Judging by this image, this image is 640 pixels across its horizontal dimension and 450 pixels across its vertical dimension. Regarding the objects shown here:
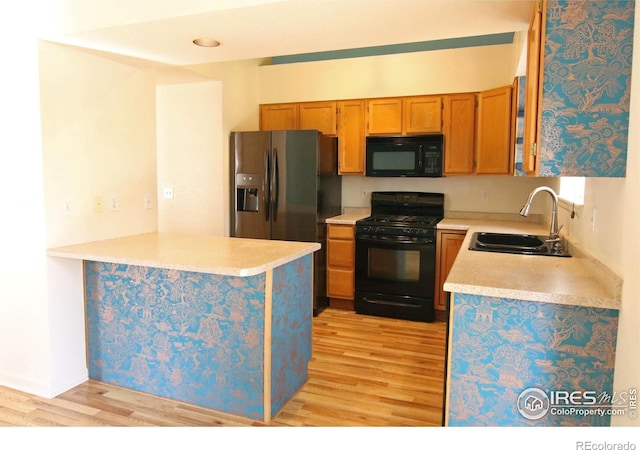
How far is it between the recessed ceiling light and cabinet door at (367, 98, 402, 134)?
2.14m

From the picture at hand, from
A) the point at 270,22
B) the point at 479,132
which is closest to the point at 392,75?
the point at 479,132

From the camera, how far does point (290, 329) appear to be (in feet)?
8.20

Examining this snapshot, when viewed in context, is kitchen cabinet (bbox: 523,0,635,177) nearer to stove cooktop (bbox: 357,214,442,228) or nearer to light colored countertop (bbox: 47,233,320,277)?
light colored countertop (bbox: 47,233,320,277)

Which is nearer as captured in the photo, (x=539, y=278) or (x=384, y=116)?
(x=539, y=278)

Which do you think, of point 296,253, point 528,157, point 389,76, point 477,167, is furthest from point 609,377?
point 389,76

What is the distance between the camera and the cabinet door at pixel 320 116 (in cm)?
449

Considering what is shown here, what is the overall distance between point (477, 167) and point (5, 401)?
390cm

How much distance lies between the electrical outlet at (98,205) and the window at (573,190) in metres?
2.91

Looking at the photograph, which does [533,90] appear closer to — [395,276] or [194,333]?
[194,333]

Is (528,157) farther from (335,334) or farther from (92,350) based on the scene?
(92,350)

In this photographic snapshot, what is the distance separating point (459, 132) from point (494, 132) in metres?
0.34

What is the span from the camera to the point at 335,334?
12.2 ft

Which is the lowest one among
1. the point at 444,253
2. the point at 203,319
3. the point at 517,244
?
the point at 203,319

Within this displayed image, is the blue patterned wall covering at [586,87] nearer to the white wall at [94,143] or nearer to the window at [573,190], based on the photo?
the window at [573,190]
